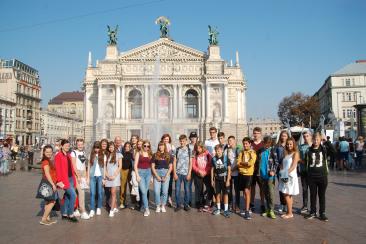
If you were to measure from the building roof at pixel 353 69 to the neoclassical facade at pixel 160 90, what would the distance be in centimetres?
2852

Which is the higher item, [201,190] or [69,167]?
[69,167]

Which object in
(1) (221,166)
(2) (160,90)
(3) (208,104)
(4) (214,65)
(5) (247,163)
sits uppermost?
(4) (214,65)

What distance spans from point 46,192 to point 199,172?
3737 millimetres

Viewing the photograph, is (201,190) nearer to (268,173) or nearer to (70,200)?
(268,173)

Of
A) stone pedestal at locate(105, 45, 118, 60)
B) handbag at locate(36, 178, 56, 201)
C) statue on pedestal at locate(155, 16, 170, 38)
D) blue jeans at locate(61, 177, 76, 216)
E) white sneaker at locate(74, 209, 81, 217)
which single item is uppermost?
statue on pedestal at locate(155, 16, 170, 38)

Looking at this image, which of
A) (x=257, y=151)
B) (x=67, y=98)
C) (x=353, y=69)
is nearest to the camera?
(x=257, y=151)

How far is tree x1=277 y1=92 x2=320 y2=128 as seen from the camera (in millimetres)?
70500

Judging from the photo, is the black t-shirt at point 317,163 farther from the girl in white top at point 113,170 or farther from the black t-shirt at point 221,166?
the girl in white top at point 113,170

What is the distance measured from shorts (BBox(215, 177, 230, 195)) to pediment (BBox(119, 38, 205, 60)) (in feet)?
162

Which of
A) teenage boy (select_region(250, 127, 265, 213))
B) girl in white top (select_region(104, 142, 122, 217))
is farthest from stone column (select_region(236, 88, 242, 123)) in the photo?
girl in white top (select_region(104, 142, 122, 217))

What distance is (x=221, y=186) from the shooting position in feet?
28.6

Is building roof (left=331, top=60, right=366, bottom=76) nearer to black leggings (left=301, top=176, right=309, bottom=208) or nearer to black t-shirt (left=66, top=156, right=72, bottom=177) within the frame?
black leggings (left=301, top=176, right=309, bottom=208)

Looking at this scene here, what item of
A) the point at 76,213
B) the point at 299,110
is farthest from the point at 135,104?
the point at 76,213

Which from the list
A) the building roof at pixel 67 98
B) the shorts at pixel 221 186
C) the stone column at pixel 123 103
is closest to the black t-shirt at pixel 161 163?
the shorts at pixel 221 186
